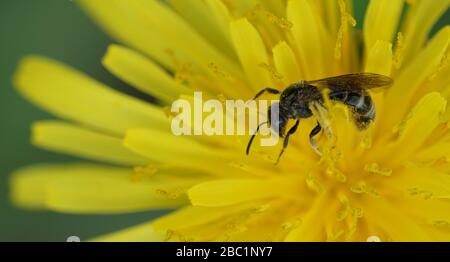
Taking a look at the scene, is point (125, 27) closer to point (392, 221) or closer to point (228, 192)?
point (228, 192)

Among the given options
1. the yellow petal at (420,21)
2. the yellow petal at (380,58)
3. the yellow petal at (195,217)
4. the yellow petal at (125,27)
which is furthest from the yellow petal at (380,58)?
the yellow petal at (125,27)

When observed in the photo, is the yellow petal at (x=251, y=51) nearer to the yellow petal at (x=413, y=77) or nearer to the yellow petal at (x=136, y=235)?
the yellow petal at (x=413, y=77)

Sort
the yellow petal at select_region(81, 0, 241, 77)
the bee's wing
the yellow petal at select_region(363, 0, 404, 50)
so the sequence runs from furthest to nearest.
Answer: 1. the yellow petal at select_region(81, 0, 241, 77)
2. the yellow petal at select_region(363, 0, 404, 50)
3. the bee's wing

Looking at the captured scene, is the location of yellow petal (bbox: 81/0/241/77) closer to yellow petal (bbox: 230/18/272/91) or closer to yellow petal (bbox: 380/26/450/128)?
yellow petal (bbox: 230/18/272/91)

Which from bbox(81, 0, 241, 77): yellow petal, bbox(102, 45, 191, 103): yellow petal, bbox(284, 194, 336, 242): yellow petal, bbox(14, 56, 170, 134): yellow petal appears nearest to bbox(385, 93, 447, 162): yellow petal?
bbox(284, 194, 336, 242): yellow petal

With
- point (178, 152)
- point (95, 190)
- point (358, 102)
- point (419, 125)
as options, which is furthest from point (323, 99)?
point (95, 190)

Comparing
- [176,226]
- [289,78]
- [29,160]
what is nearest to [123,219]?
[29,160]
